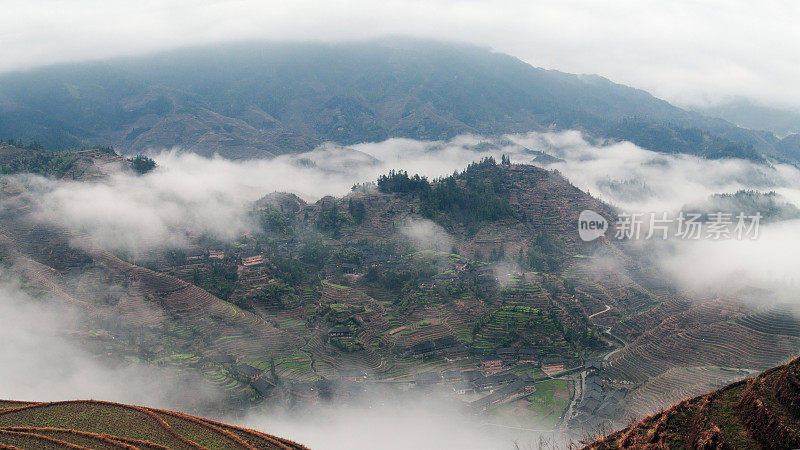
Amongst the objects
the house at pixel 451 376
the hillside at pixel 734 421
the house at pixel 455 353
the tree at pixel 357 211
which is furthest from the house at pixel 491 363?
the tree at pixel 357 211

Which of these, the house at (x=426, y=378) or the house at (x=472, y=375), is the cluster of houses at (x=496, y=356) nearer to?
the house at (x=472, y=375)

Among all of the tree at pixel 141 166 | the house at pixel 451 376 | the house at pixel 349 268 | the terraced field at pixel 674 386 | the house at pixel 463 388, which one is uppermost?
the tree at pixel 141 166

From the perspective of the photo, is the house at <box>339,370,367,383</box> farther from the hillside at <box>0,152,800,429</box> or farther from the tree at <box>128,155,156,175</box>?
the tree at <box>128,155,156,175</box>

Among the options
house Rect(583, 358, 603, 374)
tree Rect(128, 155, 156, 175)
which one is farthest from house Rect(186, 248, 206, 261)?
house Rect(583, 358, 603, 374)

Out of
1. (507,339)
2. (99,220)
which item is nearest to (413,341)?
(507,339)

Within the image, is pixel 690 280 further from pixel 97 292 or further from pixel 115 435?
pixel 97 292
